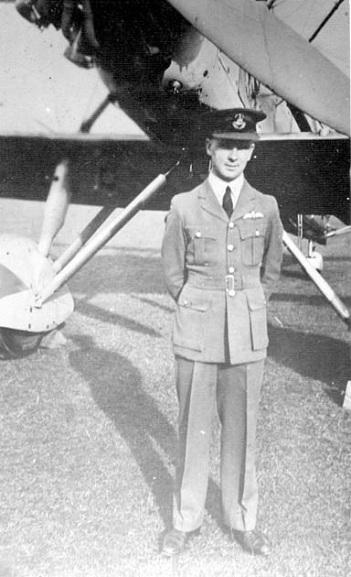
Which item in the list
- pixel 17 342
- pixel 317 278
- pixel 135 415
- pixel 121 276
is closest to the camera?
pixel 135 415

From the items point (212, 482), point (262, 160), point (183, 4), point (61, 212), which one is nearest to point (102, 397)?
point (212, 482)

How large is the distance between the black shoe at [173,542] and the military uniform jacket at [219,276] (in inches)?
27.5

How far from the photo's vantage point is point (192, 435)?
250 cm

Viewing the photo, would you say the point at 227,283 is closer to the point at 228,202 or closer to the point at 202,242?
the point at 202,242

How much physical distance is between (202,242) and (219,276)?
0.15 m

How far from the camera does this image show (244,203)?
2480 millimetres

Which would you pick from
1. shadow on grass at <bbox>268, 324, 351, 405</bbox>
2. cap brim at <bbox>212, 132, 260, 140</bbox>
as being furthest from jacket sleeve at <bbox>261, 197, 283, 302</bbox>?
shadow on grass at <bbox>268, 324, 351, 405</bbox>

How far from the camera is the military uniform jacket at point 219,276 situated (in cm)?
243

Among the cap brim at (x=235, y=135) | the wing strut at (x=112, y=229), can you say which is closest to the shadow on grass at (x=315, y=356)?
the wing strut at (x=112, y=229)

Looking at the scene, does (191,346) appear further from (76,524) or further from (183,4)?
(183,4)

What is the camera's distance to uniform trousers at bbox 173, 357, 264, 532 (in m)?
2.48

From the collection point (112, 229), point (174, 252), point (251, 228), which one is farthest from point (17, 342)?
point (251, 228)

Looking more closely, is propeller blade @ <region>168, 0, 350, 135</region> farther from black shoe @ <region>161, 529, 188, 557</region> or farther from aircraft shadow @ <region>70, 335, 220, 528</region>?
black shoe @ <region>161, 529, 188, 557</region>

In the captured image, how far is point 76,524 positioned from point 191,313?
1035 millimetres
